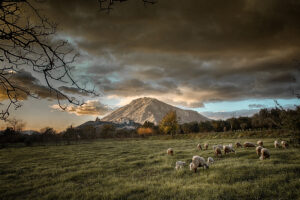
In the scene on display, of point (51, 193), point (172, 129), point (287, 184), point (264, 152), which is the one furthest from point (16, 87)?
point (172, 129)

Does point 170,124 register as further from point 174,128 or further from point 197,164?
point 197,164

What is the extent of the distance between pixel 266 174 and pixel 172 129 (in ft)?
171

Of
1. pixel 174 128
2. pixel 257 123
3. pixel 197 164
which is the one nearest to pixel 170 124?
pixel 174 128

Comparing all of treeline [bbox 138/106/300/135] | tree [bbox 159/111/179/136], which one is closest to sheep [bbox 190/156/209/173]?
treeline [bbox 138/106/300/135]

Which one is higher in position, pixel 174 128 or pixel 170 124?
pixel 170 124

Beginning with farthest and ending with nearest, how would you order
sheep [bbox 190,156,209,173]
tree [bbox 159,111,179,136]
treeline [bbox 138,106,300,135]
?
tree [bbox 159,111,179,136], treeline [bbox 138,106,300,135], sheep [bbox 190,156,209,173]

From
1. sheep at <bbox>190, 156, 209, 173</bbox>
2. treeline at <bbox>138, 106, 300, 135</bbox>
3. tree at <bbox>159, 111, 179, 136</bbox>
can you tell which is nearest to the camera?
sheep at <bbox>190, 156, 209, 173</bbox>

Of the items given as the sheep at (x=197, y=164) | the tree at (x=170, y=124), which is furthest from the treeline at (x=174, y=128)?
the sheep at (x=197, y=164)

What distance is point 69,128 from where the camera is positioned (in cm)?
8606

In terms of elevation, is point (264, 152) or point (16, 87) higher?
point (16, 87)

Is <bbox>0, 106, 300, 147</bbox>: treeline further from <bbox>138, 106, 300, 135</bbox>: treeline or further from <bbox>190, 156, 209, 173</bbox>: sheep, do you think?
<bbox>190, 156, 209, 173</bbox>: sheep

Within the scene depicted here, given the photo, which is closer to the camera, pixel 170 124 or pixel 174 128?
pixel 174 128

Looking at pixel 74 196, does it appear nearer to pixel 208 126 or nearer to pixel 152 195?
pixel 152 195

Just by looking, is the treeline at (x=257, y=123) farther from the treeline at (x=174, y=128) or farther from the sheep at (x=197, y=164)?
the sheep at (x=197, y=164)
